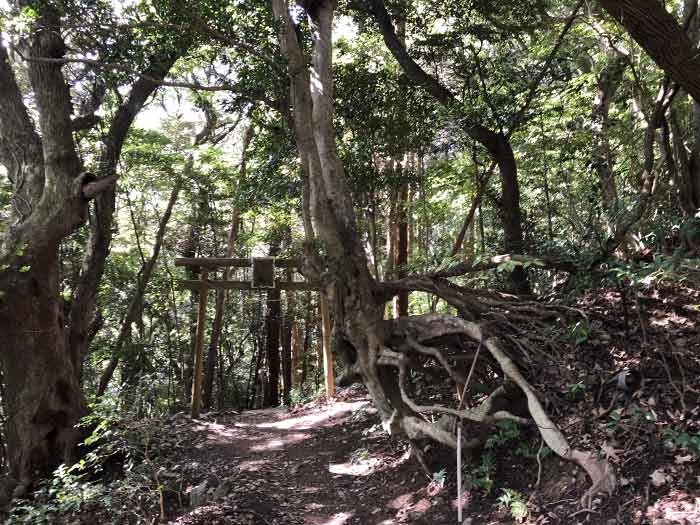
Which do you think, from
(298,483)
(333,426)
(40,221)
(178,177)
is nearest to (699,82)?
(298,483)

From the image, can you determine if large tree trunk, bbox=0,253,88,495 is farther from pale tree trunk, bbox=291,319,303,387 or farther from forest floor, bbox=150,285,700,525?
pale tree trunk, bbox=291,319,303,387

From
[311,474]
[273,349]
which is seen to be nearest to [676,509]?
[311,474]

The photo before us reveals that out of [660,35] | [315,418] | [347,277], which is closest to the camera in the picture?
[660,35]

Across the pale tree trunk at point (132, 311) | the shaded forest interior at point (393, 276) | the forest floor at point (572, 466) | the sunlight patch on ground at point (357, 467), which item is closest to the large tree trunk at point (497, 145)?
the shaded forest interior at point (393, 276)

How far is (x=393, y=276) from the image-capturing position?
9602mm

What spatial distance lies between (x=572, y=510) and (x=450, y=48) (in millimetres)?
6930

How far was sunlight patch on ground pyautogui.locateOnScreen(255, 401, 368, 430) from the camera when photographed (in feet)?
28.6

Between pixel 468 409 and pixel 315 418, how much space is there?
509 centimetres

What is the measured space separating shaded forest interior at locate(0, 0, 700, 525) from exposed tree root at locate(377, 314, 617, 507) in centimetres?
2

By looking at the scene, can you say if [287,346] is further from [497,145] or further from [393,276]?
[497,145]

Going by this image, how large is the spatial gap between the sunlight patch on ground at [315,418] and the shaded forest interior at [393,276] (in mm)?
99

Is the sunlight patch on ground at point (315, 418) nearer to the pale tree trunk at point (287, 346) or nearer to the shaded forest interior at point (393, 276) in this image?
the shaded forest interior at point (393, 276)

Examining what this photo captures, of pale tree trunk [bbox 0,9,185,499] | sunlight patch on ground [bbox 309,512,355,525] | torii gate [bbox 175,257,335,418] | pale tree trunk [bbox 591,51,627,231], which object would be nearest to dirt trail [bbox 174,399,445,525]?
Result: sunlight patch on ground [bbox 309,512,355,525]

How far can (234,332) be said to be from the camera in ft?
56.8
